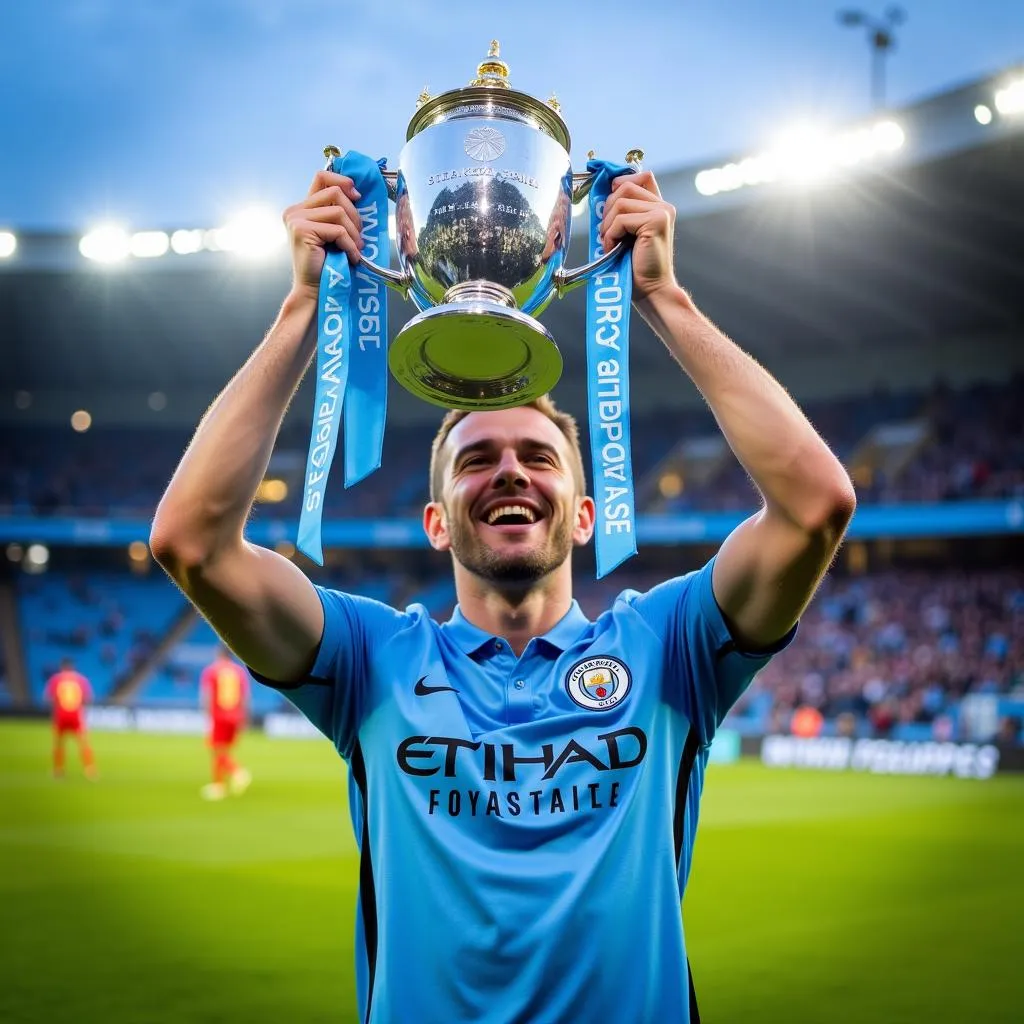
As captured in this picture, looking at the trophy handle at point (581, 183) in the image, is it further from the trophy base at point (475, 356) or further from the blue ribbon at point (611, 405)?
the trophy base at point (475, 356)

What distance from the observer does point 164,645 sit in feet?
113

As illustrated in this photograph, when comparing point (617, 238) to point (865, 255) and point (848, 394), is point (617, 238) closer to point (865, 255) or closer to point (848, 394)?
point (865, 255)

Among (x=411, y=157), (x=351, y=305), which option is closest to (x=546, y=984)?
(x=351, y=305)

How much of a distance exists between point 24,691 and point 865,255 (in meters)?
26.8

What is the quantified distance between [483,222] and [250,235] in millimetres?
24750

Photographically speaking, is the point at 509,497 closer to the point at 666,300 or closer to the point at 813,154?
the point at 666,300

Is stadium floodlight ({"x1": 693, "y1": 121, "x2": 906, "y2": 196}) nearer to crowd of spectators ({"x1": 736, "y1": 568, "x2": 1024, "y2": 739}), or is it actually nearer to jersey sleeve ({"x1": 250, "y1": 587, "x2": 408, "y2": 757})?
crowd of spectators ({"x1": 736, "y1": 568, "x2": 1024, "y2": 739})

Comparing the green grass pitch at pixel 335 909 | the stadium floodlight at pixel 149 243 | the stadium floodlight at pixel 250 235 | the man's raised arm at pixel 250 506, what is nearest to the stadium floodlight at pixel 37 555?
→ the stadium floodlight at pixel 149 243

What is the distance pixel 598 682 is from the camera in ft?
7.23

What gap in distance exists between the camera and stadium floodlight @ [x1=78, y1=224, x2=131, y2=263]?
27.1 m

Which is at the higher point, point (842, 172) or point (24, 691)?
point (842, 172)

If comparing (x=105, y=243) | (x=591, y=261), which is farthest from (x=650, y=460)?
(x=591, y=261)

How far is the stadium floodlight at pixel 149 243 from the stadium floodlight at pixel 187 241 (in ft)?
0.75

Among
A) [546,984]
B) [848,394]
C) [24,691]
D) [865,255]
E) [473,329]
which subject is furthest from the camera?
[24,691]
